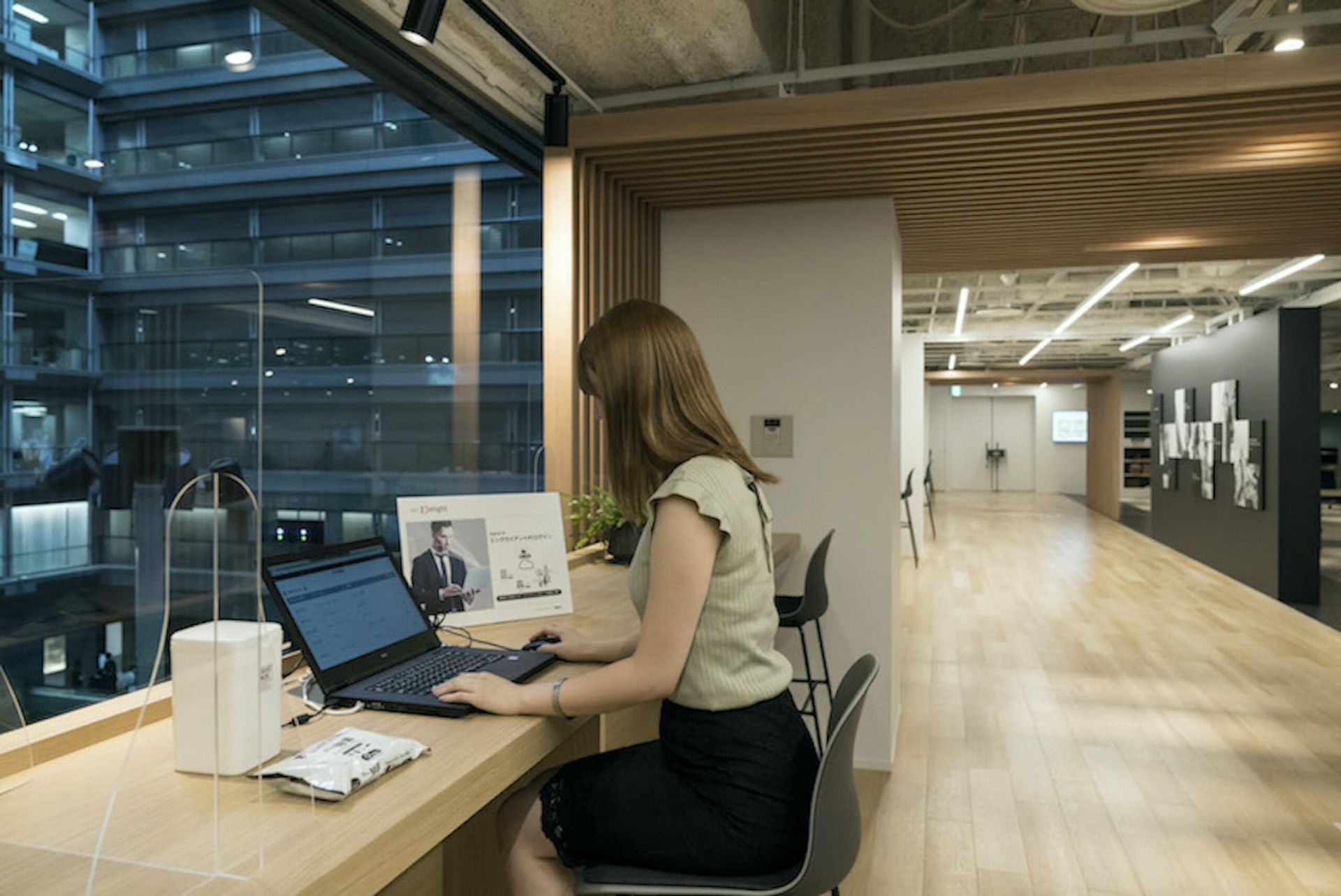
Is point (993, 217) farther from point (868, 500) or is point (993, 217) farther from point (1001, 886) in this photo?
point (1001, 886)

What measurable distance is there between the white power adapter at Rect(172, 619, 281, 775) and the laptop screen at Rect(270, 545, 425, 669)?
36 centimetres

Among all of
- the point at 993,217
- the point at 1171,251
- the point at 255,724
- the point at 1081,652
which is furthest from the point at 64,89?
the point at 1081,652

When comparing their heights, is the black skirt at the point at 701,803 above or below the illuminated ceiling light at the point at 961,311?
below

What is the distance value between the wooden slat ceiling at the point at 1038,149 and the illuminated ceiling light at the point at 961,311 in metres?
4.59

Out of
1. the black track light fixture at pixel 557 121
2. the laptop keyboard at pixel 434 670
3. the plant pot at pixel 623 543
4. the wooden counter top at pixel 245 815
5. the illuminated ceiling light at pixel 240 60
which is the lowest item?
the wooden counter top at pixel 245 815

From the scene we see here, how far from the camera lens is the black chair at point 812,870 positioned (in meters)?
1.54

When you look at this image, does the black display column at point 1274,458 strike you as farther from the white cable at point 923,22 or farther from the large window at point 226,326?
the large window at point 226,326

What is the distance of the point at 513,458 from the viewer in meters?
3.86

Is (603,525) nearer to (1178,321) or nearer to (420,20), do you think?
(420,20)

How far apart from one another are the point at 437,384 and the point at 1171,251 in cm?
464

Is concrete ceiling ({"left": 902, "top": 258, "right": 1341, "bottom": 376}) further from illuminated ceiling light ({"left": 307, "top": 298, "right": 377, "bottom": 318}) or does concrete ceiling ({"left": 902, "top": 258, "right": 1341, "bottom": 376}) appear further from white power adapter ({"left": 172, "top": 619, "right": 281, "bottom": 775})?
white power adapter ({"left": 172, "top": 619, "right": 281, "bottom": 775})

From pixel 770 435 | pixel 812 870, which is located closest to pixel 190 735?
pixel 812 870

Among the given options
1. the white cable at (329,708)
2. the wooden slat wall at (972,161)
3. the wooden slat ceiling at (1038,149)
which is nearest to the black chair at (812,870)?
the white cable at (329,708)

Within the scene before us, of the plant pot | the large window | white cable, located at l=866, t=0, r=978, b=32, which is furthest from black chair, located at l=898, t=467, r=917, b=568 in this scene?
the large window
